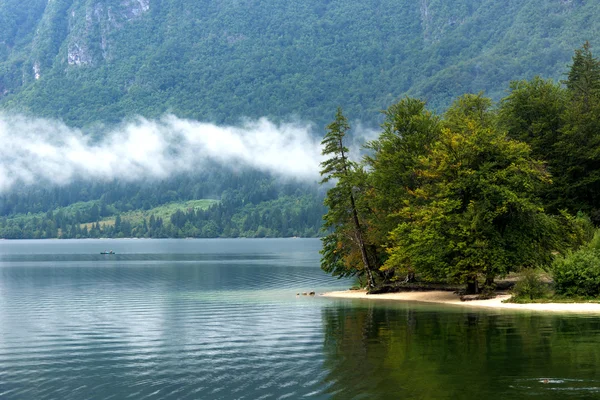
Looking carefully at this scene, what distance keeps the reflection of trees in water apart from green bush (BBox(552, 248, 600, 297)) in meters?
8.09

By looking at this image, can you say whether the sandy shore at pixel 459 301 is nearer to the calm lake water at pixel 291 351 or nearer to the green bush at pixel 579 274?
the green bush at pixel 579 274

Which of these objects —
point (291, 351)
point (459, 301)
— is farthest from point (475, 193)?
point (291, 351)

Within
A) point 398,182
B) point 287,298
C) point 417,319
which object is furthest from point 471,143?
point 287,298

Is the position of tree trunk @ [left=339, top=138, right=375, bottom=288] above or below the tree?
below

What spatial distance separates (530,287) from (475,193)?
32.8 ft

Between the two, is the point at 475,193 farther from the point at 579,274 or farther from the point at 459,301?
the point at 579,274

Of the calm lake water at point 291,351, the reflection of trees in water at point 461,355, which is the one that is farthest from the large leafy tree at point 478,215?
the reflection of trees in water at point 461,355

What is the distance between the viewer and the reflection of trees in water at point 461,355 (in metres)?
31.0

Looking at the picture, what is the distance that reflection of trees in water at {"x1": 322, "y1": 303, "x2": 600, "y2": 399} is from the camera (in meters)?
31.0

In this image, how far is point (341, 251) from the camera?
8838cm

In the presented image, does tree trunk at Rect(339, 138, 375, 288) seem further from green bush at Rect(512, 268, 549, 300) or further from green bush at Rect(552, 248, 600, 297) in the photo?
green bush at Rect(552, 248, 600, 297)

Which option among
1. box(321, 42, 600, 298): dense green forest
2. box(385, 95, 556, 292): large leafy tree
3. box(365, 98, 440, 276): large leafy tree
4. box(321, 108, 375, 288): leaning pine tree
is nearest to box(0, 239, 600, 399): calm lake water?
box(385, 95, 556, 292): large leafy tree

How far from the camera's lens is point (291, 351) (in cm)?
4216

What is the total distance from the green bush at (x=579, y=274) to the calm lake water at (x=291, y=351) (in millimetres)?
8029
